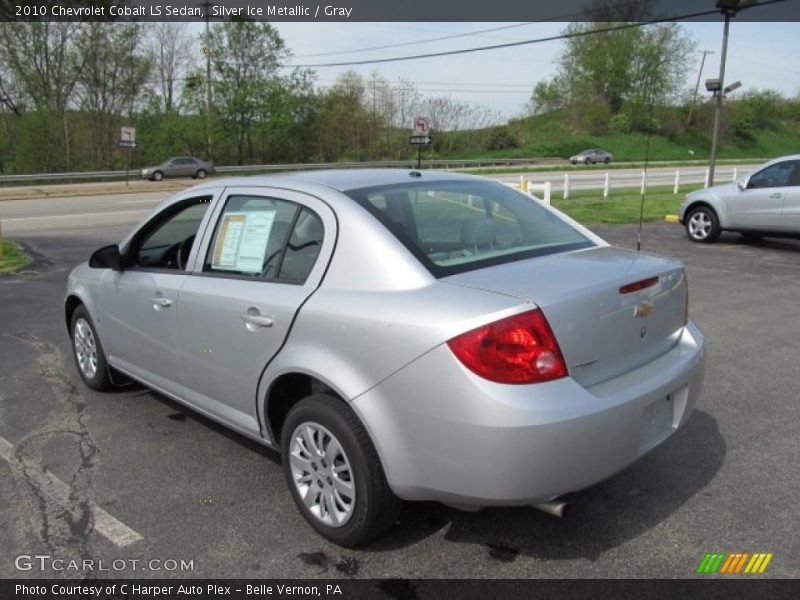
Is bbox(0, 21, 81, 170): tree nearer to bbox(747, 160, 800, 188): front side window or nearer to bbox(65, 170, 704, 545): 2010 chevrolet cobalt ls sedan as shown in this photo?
bbox(747, 160, 800, 188): front side window

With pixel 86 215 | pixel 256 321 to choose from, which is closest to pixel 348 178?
pixel 256 321

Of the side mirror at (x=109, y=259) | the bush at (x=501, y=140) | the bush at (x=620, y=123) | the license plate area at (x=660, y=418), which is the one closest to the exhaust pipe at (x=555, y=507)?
the license plate area at (x=660, y=418)

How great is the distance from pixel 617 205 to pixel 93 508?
1837cm

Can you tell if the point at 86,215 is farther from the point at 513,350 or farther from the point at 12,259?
the point at 513,350

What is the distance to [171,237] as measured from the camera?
4.53 meters

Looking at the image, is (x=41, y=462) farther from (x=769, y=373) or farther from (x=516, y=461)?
(x=769, y=373)

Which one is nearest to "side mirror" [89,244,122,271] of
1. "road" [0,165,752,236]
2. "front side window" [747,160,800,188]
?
"front side window" [747,160,800,188]

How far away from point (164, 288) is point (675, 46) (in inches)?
2517

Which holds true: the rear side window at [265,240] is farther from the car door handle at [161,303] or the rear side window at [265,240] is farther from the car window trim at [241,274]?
the car door handle at [161,303]

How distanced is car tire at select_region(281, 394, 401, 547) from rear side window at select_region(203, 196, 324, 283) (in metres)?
0.66

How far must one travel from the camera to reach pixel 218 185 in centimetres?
388

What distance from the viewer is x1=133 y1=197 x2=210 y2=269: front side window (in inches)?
162

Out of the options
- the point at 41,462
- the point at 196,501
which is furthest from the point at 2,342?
the point at 196,501

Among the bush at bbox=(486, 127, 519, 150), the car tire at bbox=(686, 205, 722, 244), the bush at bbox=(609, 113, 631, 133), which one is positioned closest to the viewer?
the car tire at bbox=(686, 205, 722, 244)
